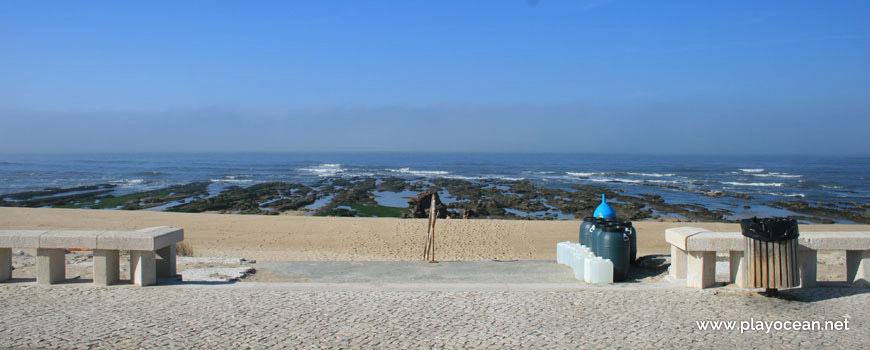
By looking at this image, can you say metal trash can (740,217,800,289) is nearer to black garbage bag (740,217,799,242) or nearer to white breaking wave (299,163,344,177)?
black garbage bag (740,217,799,242)

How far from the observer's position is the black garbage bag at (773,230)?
604 cm

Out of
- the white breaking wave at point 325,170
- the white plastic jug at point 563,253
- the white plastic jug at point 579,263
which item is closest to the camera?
the white plastic jug at point 579,263

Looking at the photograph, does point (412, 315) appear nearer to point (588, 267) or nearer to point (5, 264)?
point (588, 267)

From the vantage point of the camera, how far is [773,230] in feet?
19.9

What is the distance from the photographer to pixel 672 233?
713 centimetres

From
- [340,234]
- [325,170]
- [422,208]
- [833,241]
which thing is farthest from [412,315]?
[325,170]

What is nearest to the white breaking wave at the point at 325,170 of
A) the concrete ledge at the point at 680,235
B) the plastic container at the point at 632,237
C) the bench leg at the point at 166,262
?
the bench leg at the point at 166,262

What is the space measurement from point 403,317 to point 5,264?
207 inches

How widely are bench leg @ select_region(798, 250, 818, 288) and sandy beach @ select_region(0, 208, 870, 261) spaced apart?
21.7 ft

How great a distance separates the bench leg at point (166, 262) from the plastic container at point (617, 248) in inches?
231

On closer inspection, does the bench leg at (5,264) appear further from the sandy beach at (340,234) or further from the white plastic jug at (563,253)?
the white plastic jug at (563,253)

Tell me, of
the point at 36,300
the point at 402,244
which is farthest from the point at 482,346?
the point at 402,244

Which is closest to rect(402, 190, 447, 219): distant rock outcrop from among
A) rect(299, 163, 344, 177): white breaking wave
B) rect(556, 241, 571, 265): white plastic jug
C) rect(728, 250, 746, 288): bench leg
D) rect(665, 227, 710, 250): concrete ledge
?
rect(556, 241, 571, 265): white plastic jug

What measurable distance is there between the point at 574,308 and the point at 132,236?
5.26m
